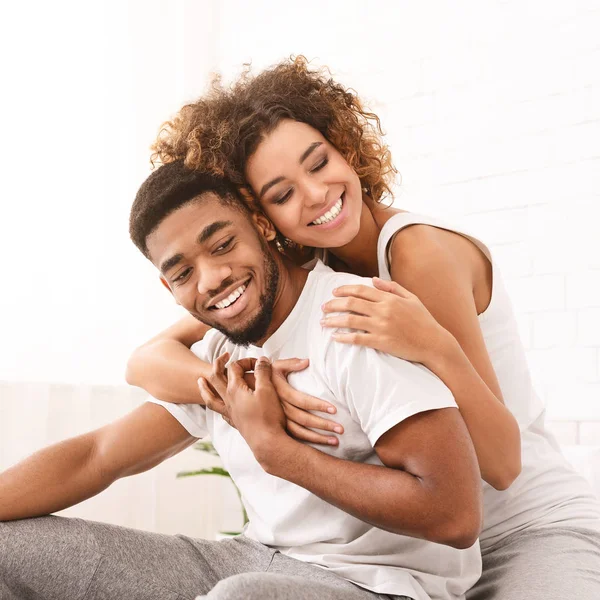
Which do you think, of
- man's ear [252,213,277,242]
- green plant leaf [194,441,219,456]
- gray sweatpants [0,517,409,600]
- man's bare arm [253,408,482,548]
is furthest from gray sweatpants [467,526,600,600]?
green plant leaf [194,441,219,456]

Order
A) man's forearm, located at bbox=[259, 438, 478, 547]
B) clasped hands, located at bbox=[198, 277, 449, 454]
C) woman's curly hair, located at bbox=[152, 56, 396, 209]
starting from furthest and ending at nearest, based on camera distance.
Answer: woman's curly hair, located at bbox=[152, 56, 396, 209]
clasped hands, located at bbox=[198, 277, 449, 454]
man's forearm, located at bbox=[259, 438, 478, 547]

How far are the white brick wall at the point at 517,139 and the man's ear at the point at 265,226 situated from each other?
1.30 metres

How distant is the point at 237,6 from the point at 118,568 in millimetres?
3494

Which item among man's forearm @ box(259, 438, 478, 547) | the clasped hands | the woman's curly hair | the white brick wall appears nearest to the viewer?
man's forearm @ box(259, 438, 478, 547)

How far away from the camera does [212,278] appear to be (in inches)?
60.6

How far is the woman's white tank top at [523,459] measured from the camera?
5.59 feet

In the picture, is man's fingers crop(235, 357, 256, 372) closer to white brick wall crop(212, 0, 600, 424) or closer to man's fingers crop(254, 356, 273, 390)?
man's fingers crop(254, 356, 273, 390)

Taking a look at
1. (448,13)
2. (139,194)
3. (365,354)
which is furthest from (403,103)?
(365,354)

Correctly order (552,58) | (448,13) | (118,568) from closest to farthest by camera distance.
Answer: (118,568) < (552,58) < (448,13)

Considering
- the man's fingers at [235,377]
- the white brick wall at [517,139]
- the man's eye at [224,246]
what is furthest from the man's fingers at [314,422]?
the white brick wall at [517,139]

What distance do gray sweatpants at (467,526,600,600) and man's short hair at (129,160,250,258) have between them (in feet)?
2.87

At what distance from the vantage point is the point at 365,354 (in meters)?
1.37

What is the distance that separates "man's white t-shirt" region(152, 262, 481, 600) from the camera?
51.6 inches

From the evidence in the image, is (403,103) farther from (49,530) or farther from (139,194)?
(49,530)
